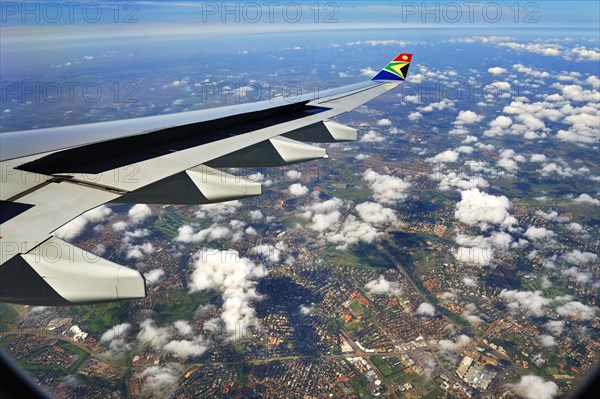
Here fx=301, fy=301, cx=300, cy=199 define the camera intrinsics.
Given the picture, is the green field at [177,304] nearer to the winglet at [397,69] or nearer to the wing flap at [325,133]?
the winglet at [397,69]

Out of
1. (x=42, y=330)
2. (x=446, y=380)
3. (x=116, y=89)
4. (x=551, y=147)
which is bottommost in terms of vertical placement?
(x=446, y=380)

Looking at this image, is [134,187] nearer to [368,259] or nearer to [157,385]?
[157,385]

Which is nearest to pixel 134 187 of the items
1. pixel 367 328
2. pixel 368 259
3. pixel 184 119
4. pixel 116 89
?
pixel 184 119

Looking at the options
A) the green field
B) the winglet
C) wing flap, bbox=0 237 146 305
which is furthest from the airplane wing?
the green field

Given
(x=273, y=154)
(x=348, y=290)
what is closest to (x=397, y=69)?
(x=273, y=154)

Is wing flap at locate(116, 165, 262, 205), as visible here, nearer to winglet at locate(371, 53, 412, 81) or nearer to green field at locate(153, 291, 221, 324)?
winglet at locate(371, 53, 412, 81)

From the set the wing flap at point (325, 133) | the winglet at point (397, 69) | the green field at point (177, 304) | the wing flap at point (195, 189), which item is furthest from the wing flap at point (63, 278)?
the green field at point (177, 304)
